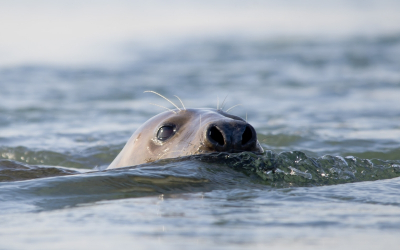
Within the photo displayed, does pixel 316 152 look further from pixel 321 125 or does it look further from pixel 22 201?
pixel 22 201

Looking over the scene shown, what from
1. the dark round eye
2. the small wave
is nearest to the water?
the small wave

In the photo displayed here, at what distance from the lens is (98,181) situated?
3.71m

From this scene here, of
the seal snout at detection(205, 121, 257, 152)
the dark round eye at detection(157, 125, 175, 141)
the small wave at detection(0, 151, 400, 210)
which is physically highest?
the dark round eye at detection(157, 125, 175, 141)

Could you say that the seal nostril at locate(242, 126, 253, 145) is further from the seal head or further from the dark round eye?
the dark round eye

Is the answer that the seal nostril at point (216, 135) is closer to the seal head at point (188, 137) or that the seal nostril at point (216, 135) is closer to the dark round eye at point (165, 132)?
the seal head at point (188, 137)

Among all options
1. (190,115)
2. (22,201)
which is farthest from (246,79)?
(22,201)

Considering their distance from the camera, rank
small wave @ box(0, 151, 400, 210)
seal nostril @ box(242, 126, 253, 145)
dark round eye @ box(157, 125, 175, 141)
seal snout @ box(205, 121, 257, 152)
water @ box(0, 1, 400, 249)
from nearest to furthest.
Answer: water @ box(0, 1, 400, 249), small wave @ box(0, 151, 400, 210), seal snout @ box(205, 121, 257, 152), seal nostril @ box(242, 126, 253, 145), dark round eye @ box(157, 125, 175, 141)

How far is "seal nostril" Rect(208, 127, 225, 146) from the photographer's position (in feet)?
12.4

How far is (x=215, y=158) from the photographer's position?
3.87m

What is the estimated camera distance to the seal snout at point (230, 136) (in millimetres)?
3688

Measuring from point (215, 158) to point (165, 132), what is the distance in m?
0.49

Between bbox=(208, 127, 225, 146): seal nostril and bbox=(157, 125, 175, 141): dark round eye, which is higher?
bbox=(157, 125, 175, 141): dark round eye

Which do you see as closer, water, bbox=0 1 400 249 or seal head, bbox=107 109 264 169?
water, bbox=0 1 400 249

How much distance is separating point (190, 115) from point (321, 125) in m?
5.05
